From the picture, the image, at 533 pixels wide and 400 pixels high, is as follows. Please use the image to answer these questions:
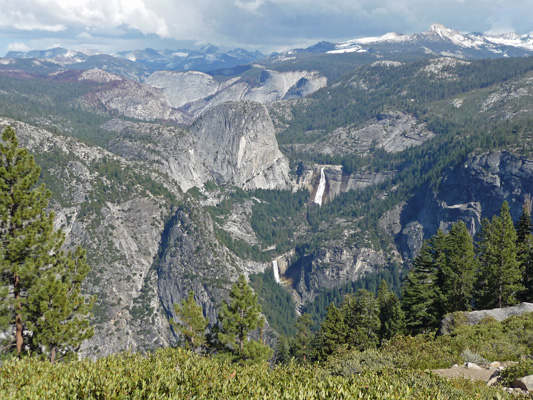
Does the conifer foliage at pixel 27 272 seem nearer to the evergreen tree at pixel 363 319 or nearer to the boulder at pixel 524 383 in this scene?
the boulder at pixel 524 383

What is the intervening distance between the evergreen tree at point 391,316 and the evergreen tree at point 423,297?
1129mm

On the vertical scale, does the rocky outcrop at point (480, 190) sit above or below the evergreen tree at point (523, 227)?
below

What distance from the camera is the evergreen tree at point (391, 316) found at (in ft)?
168

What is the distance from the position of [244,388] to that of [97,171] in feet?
557

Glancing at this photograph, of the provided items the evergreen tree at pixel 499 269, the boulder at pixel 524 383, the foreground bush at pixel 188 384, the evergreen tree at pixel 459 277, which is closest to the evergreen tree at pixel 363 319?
the evergreen tree at pixel 459 277

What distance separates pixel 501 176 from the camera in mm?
175375

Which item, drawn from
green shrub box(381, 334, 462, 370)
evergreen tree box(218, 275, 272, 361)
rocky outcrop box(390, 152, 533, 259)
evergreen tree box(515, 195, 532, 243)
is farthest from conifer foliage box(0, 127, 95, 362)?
rocky outcrop box(390, 152, 533, 259)

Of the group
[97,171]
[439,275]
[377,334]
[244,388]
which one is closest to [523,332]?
[244,388]

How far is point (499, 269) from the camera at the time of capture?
155ft

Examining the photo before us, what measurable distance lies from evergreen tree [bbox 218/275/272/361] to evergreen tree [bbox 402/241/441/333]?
78.7ft

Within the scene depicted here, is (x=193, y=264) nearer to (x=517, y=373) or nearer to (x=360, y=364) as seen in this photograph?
(x=360, y=364)

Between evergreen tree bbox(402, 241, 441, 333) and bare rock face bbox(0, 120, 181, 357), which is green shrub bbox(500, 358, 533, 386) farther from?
bare rock face bbox(0, 120, 181, 357)

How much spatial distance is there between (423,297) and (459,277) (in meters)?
5.64

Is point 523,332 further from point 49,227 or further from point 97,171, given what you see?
point 97,171
